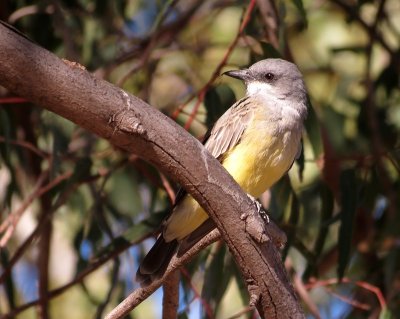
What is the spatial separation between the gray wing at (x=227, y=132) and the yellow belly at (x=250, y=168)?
30 mm

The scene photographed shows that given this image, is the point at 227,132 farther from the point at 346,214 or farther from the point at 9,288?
the point at 9,288

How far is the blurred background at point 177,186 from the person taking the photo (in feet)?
14.2

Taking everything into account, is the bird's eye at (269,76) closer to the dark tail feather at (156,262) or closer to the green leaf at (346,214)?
the green leaf at (346,214)

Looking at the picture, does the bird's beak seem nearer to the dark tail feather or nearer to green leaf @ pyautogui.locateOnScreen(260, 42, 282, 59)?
green leaf @ pyautogui.locateOnScreen(260, 42, 282, 59)

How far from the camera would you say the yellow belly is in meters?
3.84

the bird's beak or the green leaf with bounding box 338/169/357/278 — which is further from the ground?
the bird's beak

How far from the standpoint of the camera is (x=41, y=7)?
486 cm

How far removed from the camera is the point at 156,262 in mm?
3723

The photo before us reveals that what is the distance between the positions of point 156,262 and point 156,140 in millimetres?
1122

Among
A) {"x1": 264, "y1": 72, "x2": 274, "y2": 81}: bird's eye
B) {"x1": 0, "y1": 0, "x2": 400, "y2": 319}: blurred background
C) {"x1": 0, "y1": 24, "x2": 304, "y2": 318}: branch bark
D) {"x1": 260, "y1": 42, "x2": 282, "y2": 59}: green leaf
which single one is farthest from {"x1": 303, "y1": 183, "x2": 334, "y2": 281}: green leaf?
{"x1": 0, "y1": 24, "x2": 304, "y2": 318}: branch bark

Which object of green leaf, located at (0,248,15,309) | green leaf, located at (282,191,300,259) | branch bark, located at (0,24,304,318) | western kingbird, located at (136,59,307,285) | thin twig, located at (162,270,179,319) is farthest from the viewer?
green leaf, located at (0,248,15,309)

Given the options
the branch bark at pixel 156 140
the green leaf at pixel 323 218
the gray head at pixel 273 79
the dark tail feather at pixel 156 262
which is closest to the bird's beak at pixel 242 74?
the gray head at pixel 273 79

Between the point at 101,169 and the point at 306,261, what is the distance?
113cm

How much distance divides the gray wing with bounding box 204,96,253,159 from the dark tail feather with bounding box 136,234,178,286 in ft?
1.39
